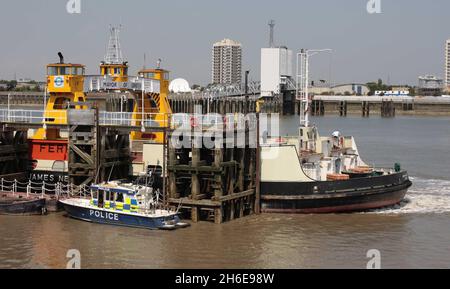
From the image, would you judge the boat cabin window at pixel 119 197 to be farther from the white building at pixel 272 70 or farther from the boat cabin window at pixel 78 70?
the white building at pixel 272 70

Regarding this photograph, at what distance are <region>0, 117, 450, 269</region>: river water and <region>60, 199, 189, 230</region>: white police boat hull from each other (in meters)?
0.30

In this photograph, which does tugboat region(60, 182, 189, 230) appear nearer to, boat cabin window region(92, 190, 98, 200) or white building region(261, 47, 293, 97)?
boat cabin window region(92, 190, 98, 200)

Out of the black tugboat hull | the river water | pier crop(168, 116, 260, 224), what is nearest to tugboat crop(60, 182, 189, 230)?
the river water

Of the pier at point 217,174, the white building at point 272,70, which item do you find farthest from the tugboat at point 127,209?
the white building at point 272,70

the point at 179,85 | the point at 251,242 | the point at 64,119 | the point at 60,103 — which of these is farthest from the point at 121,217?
the point at 179,85

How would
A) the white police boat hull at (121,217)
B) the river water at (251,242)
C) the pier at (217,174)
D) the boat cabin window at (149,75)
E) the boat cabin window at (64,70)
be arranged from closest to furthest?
the river water at (251,242), the white police boat hull at (121,217), the pier at (217,174), the boat cabin window at (64,70), the boat cabin window at (149,75)

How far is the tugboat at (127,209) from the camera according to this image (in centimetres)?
2728

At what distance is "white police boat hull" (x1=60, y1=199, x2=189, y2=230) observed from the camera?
27.2 m

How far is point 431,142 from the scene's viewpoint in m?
73.1

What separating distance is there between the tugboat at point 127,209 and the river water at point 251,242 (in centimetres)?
35

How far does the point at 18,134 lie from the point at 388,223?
1898cm

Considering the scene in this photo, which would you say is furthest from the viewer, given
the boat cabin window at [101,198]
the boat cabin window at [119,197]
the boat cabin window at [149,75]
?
the boat cabin window at [149,75]
